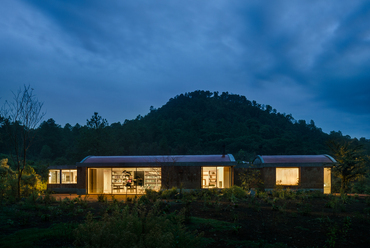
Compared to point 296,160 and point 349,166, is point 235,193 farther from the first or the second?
point 349,166

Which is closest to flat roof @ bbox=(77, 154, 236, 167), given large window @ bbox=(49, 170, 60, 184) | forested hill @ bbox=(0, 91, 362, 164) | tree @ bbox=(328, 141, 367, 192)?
large window @ bbox=(49, 170, 60, 184)

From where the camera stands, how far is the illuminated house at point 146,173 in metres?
16.6

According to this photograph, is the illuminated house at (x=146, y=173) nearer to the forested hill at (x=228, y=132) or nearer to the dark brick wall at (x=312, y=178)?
the dark brick wall at (x=312, y=178)

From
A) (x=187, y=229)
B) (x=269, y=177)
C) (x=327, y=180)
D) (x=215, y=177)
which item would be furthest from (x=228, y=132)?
(x=187, y=229)

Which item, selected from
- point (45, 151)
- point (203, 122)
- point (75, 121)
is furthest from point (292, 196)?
point (75, 121)

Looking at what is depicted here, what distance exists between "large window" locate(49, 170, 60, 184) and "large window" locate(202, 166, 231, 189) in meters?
11.2

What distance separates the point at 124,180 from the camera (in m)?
17.2

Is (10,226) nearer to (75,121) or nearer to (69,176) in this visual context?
(69,176)

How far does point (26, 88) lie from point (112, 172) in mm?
7093

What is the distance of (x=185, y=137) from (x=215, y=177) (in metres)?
24.9

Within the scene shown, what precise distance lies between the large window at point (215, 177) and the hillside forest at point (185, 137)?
16455mm

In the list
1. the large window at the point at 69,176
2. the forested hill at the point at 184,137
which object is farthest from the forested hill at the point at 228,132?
the large window at the point at 69,176

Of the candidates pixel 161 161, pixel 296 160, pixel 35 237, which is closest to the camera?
pixel 35 237

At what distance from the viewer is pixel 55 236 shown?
6.07 meters
